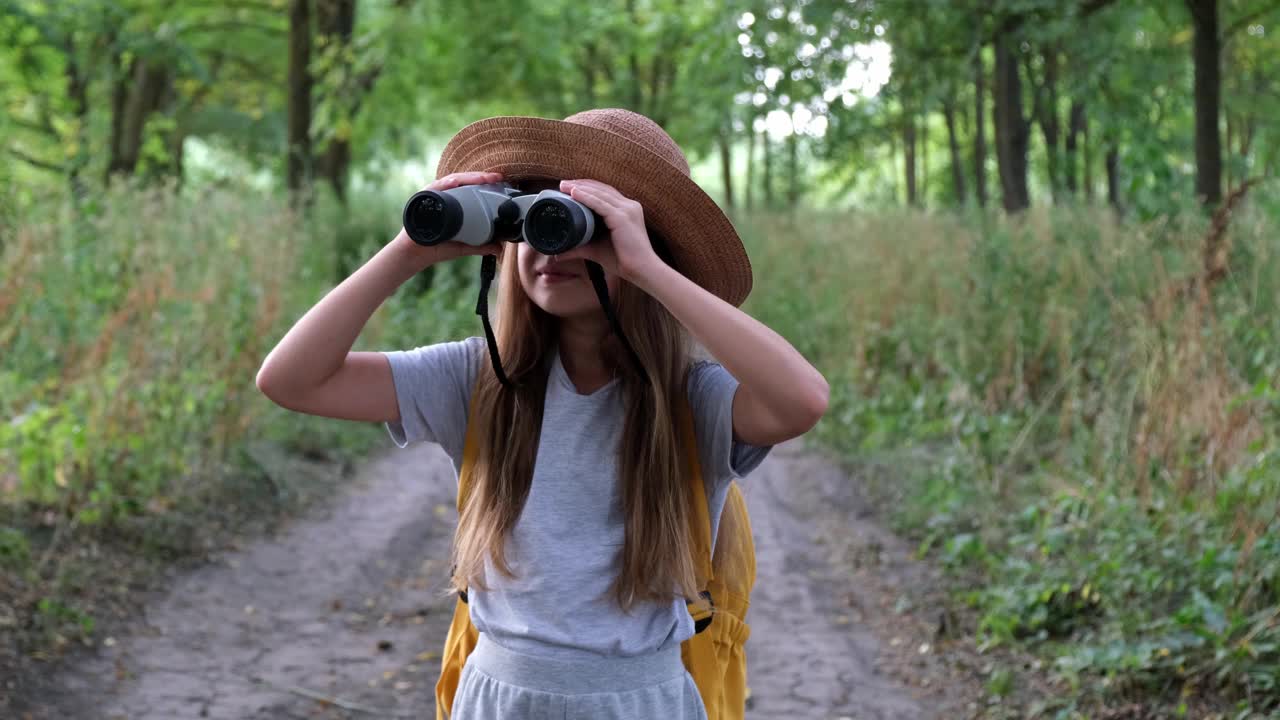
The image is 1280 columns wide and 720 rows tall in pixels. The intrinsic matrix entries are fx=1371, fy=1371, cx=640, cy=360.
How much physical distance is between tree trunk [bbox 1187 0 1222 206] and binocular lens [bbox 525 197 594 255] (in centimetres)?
808

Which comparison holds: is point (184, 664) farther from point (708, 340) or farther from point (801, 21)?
point (801, 21)

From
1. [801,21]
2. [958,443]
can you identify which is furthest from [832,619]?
[801,21]

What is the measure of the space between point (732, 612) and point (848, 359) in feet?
23.8

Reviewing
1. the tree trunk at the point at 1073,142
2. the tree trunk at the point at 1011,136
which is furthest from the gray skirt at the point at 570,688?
the tree trunk at the point at 1073,142

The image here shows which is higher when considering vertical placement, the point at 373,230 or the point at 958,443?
the point at 373,230

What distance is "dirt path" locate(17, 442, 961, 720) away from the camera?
4.36m

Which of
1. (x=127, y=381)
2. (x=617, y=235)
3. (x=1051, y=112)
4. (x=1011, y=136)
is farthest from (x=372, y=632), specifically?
(x=1051, y=112)

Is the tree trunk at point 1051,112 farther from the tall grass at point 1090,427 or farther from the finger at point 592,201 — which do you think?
the finger at point 592,201

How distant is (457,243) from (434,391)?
0.84ft

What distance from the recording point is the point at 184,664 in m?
4.64

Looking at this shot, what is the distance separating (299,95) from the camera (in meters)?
14.8

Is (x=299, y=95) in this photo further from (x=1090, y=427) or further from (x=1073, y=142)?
(x=1073, y=142)

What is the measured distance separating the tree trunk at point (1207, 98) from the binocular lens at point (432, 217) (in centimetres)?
810

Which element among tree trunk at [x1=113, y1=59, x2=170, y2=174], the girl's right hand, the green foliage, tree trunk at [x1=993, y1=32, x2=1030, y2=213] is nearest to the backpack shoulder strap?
the girl's right hand
